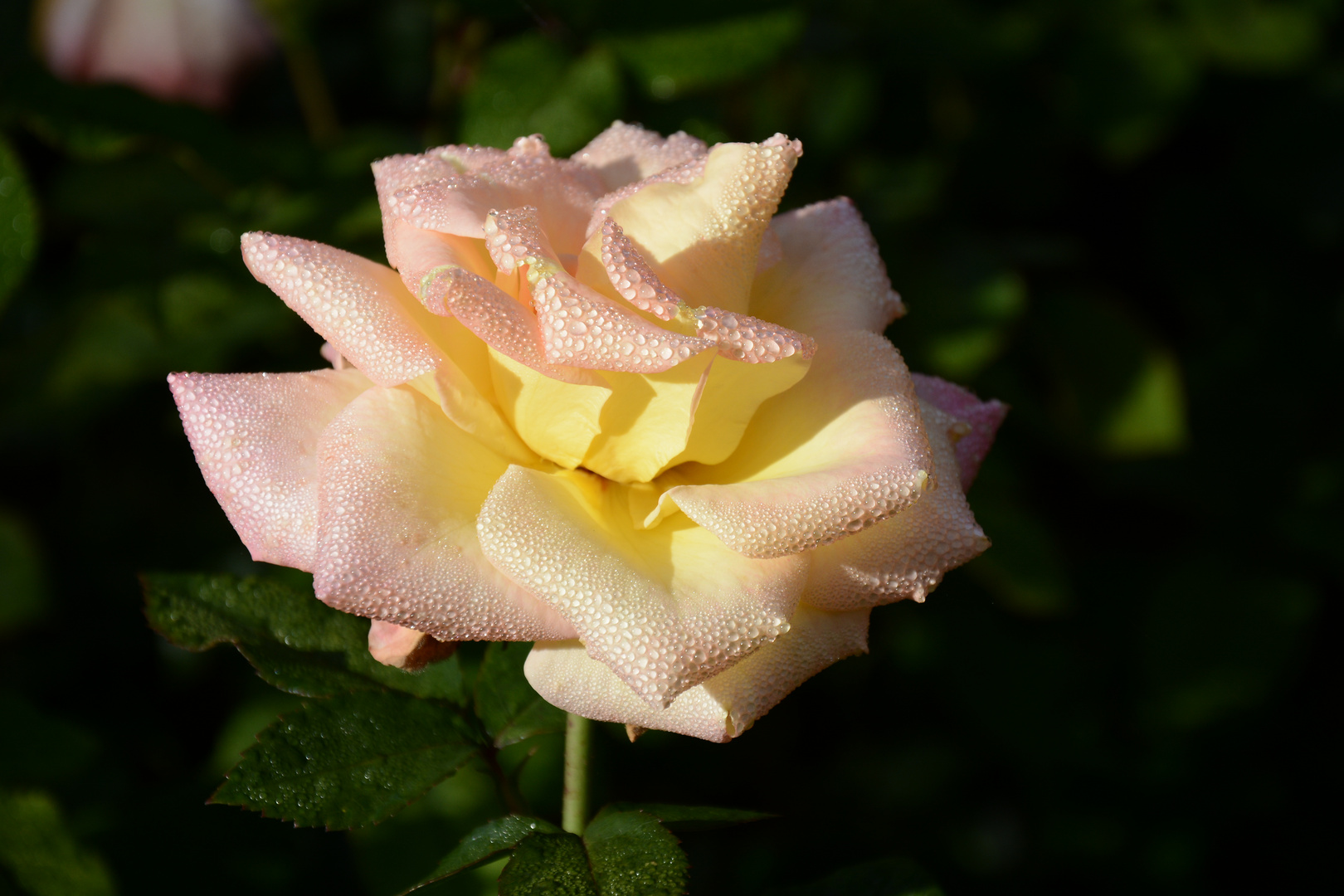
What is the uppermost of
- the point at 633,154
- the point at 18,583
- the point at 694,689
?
the point at 633,154

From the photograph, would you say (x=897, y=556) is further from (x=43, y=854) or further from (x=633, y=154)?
(x=43, y=854)

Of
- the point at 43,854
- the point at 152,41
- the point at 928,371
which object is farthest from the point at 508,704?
the point at 152,41

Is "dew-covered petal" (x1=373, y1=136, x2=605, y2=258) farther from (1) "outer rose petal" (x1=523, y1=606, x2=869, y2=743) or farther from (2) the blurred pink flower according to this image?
(2) the blurred pink flower

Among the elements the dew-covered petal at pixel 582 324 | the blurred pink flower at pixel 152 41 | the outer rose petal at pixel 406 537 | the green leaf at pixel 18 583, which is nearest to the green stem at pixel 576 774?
the outer rose petal at pixel 406 537

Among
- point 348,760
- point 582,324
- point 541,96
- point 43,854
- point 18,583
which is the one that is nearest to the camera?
point 582,324

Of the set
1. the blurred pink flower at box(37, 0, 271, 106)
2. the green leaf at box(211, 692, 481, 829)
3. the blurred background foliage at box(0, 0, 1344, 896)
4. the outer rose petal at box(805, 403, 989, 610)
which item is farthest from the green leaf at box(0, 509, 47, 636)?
the outer rose petal at box(805, 403, 989, 610)

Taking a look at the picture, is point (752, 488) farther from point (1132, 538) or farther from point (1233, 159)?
point (1233, 159)
